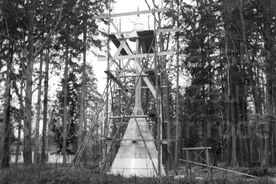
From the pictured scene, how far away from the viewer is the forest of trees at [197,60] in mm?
19844

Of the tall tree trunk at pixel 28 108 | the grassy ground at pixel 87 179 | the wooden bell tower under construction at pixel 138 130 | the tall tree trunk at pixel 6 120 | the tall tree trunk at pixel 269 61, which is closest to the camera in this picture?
the grassy ground at pixel 87 179

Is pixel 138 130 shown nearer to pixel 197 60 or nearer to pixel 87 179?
pixel 87 179

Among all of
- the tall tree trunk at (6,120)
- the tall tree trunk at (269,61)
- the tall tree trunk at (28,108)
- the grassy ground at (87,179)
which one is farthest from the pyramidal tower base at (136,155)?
the tall tree trunk at (269,61)

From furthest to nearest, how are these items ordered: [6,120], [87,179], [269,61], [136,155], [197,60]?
1. [197,60]
2. [269,61]
3. [6,120]
4. [136,155]
5. [87,179]

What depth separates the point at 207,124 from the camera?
87.5 ft

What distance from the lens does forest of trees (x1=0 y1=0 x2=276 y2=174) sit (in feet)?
65.1

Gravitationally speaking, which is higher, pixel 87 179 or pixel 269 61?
pixel 269 61

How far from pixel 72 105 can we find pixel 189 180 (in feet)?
88.8

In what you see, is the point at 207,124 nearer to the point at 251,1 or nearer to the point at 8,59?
the point at 251,1

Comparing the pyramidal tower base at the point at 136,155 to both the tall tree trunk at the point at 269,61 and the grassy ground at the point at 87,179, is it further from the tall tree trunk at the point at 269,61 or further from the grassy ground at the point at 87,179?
the tall tree trunk at the point at 269,61

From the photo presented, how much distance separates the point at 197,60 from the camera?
26812mm

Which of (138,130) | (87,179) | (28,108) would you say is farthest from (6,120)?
(87,179)

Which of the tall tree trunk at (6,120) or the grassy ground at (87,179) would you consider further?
the tall tree trunk at (6,120)

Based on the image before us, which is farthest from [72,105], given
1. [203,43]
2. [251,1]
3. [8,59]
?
[251,1]
